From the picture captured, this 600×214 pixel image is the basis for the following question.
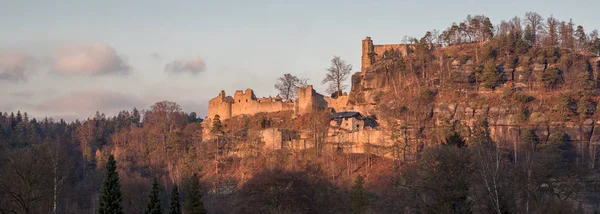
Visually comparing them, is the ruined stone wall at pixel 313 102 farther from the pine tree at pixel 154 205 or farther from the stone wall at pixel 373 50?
the pine tree at pixel 154 205

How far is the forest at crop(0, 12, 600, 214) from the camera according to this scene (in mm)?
43500

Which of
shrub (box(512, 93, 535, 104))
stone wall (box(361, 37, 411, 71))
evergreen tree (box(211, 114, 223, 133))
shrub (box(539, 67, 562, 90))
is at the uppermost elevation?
stone wall (box(361, 37, 411, 71))

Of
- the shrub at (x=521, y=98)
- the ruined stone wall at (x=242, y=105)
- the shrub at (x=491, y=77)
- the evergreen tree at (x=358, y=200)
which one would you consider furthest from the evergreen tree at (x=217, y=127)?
the shrub at (x=521, y=98)

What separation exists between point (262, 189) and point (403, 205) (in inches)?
381

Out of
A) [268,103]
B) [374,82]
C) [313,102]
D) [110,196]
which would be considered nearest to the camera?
[110,196]

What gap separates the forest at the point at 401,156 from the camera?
4350cm

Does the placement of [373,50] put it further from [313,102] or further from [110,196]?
[110,196]

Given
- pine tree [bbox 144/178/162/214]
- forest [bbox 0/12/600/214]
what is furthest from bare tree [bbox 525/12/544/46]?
pine tree [bbox 144/178/162/214]

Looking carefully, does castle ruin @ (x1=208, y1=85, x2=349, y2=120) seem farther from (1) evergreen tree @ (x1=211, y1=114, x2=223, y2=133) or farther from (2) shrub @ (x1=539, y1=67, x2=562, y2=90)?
(2) shrub @ (x1=539, y1=67, x2=562, y2=90)

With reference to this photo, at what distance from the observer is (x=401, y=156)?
2677 inches

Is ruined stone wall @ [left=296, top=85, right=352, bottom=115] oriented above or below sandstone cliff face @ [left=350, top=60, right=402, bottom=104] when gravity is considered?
below

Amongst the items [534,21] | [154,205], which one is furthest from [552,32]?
[154,205]

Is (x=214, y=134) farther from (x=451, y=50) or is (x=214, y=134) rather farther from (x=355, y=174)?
(x=451, y=50)

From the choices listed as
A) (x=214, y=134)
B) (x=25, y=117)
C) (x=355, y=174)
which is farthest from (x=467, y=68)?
(x=25, y=117)
